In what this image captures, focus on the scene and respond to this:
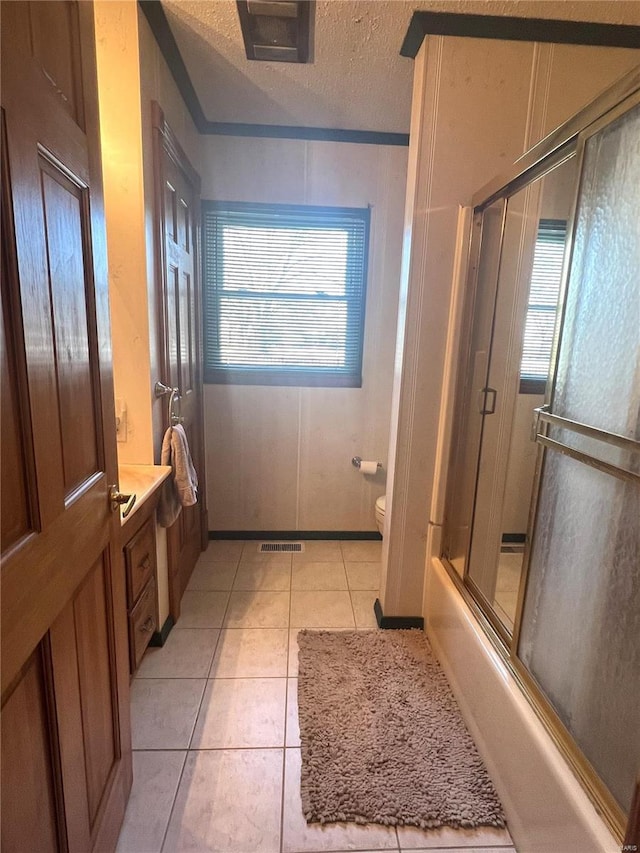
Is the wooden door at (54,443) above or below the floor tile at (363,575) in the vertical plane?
above

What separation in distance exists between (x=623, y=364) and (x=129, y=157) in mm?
1770

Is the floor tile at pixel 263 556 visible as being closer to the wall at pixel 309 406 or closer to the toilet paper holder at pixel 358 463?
the wall at pixel 309 406

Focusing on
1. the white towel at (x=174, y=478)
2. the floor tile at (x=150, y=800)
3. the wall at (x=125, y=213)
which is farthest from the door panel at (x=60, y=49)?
the floor tile at (x=150, y=800)

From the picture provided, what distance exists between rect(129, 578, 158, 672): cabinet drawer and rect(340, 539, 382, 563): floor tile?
1321 mm

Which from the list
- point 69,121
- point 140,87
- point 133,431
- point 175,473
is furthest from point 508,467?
point 140,87

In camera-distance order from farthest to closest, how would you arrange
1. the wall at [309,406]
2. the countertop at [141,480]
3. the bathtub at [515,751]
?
1. the wall at [309,406]
2. the countertop at [141,480]
3. the bathtub at [515,751]

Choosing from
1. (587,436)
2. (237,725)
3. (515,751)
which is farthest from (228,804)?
(587,436)

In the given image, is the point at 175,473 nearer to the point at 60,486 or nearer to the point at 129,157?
the point at 60,486

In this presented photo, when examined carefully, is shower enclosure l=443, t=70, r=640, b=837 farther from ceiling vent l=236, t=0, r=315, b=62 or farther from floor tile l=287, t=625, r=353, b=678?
ceiling vent l=236, t=0, r=315, b=62

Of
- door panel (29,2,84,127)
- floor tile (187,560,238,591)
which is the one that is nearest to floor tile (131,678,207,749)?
floor tile (187,560,238,591)

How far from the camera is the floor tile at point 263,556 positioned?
2.71 meters

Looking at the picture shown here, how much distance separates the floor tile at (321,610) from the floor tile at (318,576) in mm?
72

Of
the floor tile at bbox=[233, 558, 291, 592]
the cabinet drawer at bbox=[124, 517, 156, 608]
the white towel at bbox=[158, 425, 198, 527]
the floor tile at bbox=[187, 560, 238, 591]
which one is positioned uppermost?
the white towel at bbox=[158, 425, 198, 527]

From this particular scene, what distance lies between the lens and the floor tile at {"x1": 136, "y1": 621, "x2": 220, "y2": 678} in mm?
1775
